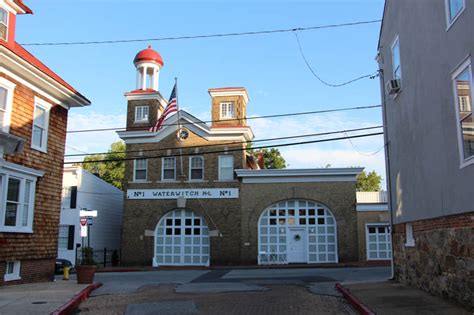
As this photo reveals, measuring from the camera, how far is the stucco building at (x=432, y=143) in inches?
401

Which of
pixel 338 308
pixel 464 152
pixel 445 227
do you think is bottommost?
pixel 338 308

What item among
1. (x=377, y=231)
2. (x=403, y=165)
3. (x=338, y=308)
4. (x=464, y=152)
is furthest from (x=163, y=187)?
(x=464, y=152)

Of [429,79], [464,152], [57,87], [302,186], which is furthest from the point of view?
[302,186]

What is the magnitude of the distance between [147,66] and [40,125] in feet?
55.7

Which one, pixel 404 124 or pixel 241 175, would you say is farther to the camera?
pixel 241 175

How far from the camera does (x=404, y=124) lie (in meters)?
14.7

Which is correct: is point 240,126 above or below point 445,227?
A: above

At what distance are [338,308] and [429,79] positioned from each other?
5860 millimetres

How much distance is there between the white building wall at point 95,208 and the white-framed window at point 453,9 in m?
25.9

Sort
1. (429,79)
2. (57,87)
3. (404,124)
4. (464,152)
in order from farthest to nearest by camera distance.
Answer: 1. (57,87)
2. (404,124)
3. (429,79)
4. (464,152)

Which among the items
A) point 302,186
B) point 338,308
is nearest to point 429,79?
point 338,308

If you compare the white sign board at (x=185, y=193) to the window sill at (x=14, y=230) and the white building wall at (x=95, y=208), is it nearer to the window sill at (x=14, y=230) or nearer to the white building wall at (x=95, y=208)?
the white building wall at (x=95, y=208)

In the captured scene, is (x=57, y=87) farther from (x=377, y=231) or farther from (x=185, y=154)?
(x=377, y=231)

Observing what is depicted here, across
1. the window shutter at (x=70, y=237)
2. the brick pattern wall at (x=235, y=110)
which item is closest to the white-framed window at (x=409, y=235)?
the brick pattern wall at (x=235, y=110)
